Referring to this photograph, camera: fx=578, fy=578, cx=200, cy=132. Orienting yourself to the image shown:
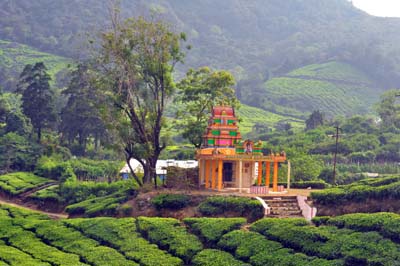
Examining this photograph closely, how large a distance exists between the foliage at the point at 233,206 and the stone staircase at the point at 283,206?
0.68 meters

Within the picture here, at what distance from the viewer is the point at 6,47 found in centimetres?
10719

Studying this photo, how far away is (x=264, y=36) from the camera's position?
16100cm

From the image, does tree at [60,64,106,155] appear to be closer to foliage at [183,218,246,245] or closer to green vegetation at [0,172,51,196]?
green vegetation at [0,172,51,196]

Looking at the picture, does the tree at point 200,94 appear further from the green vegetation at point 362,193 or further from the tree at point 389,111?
the tree at point 389,111

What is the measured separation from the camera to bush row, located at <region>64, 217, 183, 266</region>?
74.6 ft

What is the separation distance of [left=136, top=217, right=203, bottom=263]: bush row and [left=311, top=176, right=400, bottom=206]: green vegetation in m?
5.94

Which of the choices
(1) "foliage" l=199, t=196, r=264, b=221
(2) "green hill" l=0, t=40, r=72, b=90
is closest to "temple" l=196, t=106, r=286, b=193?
(1) "foliage" l=199, t=196, r=264, b=221

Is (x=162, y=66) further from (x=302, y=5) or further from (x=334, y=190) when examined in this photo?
(x=302, y=5)

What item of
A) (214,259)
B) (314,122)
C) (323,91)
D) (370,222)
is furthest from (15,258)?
(323,91)

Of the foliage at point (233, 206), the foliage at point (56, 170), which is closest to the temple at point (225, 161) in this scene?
the foliage at point (233, 206)

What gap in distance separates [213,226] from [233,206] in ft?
7.19

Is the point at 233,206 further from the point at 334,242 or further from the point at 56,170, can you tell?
the point at 56,170

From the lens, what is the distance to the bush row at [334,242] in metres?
19.0

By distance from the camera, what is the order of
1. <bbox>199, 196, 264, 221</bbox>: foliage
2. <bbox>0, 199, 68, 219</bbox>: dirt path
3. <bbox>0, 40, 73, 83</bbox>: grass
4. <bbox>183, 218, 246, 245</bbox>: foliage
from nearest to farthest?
<bbox>183, 218, 246, 245</bbox>: foliage < <bbox>199, 196, 264, 221</bbox>: foliage < <bbox>0, 199, 68, 219</bbox>: dirt path < <bbox>0, 40, 73, 83</bbox>: grass
